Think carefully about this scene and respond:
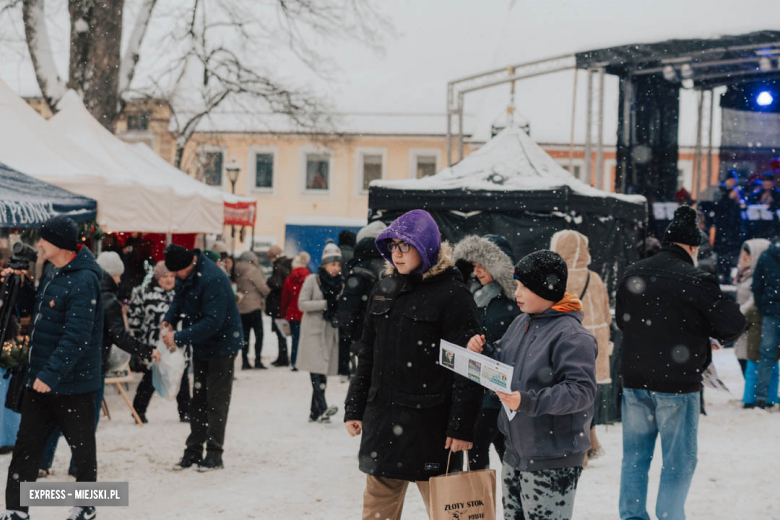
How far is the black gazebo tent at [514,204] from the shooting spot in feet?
30.7

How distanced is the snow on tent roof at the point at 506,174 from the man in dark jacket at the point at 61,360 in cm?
515

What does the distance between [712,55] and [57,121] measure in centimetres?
1021

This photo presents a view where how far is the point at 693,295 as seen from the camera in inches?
185

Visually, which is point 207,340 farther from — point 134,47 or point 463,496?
point 134,47

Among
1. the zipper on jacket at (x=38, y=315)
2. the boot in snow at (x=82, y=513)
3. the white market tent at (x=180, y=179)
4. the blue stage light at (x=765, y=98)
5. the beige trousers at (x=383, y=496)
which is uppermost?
the blue stage light at (x=765, y=98)

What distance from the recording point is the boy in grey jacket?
3.38 metres

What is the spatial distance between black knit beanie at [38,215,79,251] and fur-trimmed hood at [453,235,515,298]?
226 cm

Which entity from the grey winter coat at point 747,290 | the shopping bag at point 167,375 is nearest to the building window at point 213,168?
the grey winter coat at point 747,290

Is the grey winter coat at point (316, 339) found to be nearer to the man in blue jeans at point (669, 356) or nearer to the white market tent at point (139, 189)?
the white market tent at point (139, 189)

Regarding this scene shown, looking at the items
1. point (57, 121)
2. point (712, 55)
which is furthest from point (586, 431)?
point (712, 55)

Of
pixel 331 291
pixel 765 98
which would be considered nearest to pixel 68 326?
pixel 331 291

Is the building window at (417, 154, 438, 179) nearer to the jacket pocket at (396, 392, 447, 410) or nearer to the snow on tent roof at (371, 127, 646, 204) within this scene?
the snow on tent roof at (371, 127, 646, 204)

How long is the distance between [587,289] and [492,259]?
1929 millimetres

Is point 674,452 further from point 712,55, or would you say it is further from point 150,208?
point 712,55
